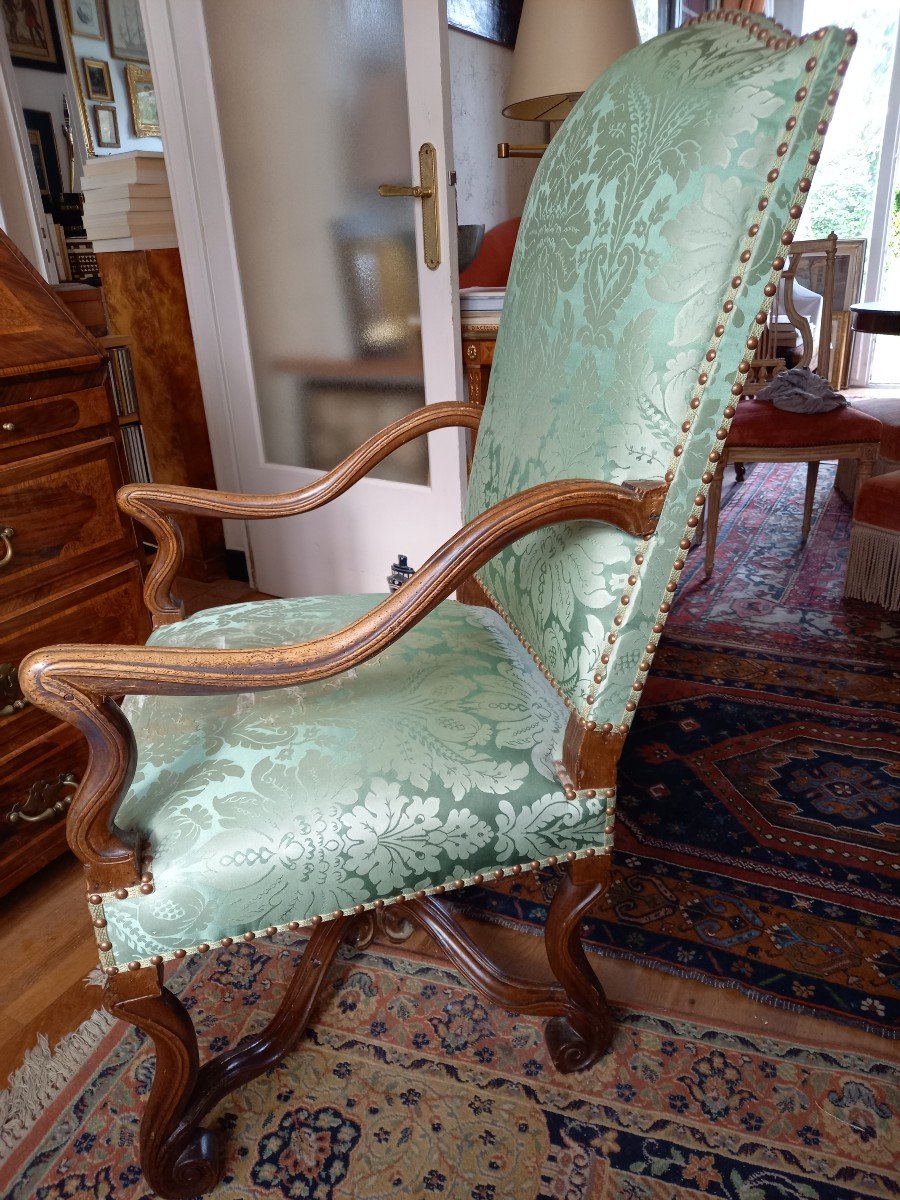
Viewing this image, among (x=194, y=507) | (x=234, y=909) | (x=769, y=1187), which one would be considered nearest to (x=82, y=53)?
(x=194, y=507)

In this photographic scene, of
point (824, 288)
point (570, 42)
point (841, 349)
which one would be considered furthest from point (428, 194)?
point (841, 349)

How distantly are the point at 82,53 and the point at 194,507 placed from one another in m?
3.78

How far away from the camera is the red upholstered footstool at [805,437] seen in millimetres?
2451

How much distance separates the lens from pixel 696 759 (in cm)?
168

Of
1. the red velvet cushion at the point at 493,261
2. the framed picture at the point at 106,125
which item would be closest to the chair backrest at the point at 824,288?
→ the red velvet cushion at the point at 493,261

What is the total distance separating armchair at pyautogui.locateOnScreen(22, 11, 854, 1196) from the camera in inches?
28.3

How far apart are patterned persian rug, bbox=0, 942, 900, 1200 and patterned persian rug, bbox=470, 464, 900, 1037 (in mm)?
133

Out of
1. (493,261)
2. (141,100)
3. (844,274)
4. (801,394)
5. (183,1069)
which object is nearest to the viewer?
(183,1069)

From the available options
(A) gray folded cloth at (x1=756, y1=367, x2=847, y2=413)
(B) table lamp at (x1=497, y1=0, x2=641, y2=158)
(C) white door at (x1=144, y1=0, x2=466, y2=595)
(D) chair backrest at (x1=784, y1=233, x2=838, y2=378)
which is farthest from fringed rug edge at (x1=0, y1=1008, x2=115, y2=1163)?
(D) chair backrest at (x1=784, y1=233, x2=838, y2=378)

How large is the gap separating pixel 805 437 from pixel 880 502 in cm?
32

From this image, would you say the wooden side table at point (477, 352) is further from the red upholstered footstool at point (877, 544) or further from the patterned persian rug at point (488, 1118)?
the patterned persian rug at point (488, 1118)

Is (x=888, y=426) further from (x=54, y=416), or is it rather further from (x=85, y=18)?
(x=85, y=18)

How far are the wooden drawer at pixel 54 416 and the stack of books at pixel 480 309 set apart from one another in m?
0.94

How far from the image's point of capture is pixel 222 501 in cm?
117
